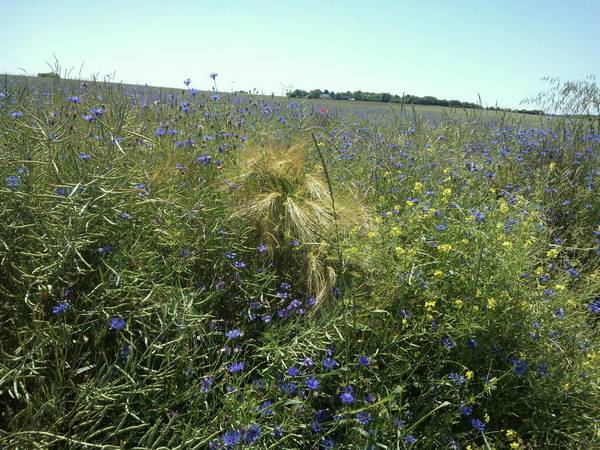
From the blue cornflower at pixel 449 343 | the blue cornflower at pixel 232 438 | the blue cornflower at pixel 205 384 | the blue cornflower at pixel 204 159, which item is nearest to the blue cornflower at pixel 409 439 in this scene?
the blue cornflower at pixel 449 343

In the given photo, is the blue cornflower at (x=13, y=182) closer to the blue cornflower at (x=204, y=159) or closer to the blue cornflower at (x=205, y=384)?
the blue cornflower at (x=204, y=159)

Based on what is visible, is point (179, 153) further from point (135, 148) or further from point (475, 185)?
point (475, 185)

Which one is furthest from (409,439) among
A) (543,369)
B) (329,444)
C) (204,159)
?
(204,159)

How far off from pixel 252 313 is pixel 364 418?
2.31 ft

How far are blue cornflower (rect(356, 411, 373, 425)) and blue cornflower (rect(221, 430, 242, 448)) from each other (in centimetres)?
44

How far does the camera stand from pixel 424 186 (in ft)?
10.3

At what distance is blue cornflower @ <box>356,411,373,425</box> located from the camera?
157 cm

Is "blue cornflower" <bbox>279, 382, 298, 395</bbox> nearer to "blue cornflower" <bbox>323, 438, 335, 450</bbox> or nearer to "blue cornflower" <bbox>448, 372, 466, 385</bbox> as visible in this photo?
"blue cornflower" <bbox>323, 438, 335, 450</bbox>

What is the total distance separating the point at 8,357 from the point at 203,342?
71cm

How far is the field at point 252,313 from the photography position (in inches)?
60.1

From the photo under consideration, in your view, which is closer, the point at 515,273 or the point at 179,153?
the point at 515,273

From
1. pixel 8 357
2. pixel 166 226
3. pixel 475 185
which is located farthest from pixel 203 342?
pixel 475 185

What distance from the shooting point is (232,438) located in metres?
1.35

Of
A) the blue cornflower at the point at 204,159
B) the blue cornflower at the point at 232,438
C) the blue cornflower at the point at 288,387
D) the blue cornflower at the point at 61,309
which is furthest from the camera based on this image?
the blue cornflower at the point at 204,159
